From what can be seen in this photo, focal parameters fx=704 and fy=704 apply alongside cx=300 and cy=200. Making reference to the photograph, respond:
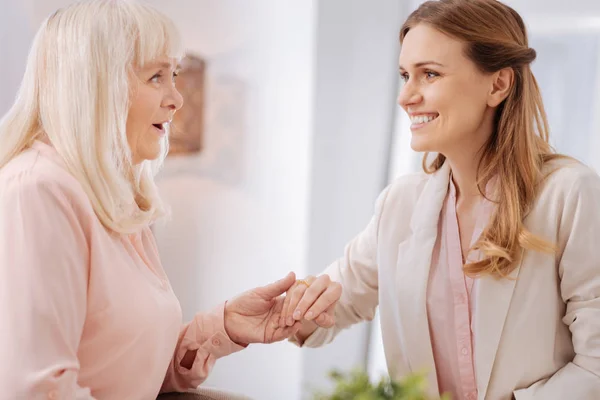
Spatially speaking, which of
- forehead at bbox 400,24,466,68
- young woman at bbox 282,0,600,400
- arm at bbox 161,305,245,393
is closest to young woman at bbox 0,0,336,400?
arm at bbox 161,305,245,393

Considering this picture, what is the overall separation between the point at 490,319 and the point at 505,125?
47 centimetres

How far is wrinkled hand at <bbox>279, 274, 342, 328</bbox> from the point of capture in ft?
5.50

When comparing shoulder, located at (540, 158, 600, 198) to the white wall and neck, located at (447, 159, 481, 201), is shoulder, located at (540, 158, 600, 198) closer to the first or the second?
neck, located at (447, 159, 481, 201)

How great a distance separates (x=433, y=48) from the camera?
5.45 ft

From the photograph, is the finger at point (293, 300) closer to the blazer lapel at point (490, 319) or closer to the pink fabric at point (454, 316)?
the pink fabric at point (454, 316)

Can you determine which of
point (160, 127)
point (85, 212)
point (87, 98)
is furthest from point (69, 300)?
point (160, 127)

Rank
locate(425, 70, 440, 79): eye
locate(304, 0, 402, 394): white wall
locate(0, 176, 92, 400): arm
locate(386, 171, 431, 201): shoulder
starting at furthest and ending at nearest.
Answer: locate(304, 0, 402, 394): white wall < locate(386, 171, 431, 201): shoulder < locate(425, 70, 440, 79): eye < locate(0, 176, 92, 400): arm

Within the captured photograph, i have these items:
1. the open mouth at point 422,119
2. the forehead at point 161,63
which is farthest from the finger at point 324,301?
the forehead at point 161,63

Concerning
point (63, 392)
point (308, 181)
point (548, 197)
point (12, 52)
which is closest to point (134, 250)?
point (63, 392)

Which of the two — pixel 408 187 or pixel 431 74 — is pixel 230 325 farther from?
pixel 431 74

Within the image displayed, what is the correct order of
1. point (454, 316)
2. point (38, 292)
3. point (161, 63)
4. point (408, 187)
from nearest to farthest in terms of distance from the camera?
point (38, 292) < point (161, 63) < point (454, 316) < point (408, 187)

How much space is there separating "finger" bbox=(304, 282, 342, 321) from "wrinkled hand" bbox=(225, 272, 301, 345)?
7cm

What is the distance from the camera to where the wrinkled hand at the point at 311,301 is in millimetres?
1678

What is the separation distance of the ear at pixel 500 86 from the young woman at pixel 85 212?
2.48 feet
